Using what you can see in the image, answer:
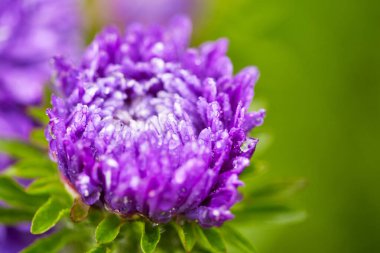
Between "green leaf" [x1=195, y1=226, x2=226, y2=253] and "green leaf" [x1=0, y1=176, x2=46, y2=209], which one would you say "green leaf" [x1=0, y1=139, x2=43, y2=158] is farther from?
"green leaf" [x1=195, y1=226, x2=226, y2=253]

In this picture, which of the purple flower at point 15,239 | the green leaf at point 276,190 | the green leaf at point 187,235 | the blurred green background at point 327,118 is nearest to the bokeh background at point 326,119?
the blurred green background at point 327,118

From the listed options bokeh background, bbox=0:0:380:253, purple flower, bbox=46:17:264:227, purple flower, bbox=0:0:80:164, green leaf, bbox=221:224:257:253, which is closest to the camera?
purple flower, bbox=46:17:264:227

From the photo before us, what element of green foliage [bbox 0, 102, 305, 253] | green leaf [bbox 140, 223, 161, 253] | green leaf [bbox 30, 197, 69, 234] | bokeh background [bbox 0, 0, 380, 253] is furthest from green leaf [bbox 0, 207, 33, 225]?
bokeh background [bbox 0, 0, 380, 253]

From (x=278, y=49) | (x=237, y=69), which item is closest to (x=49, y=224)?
(x=237, y=69)

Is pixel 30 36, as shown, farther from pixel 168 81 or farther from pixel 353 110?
pixel 353 110

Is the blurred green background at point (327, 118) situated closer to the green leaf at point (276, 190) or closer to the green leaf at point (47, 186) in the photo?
the green leaf at point (276, 190)

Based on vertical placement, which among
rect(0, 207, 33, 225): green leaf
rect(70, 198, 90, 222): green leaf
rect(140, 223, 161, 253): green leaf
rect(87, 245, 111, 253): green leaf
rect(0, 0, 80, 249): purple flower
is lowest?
rect(87, 245, 111, 253): green leaf

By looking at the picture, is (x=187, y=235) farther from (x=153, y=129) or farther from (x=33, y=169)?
(x=33, y=169)

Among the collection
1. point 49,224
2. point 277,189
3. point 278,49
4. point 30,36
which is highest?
point 278,49
